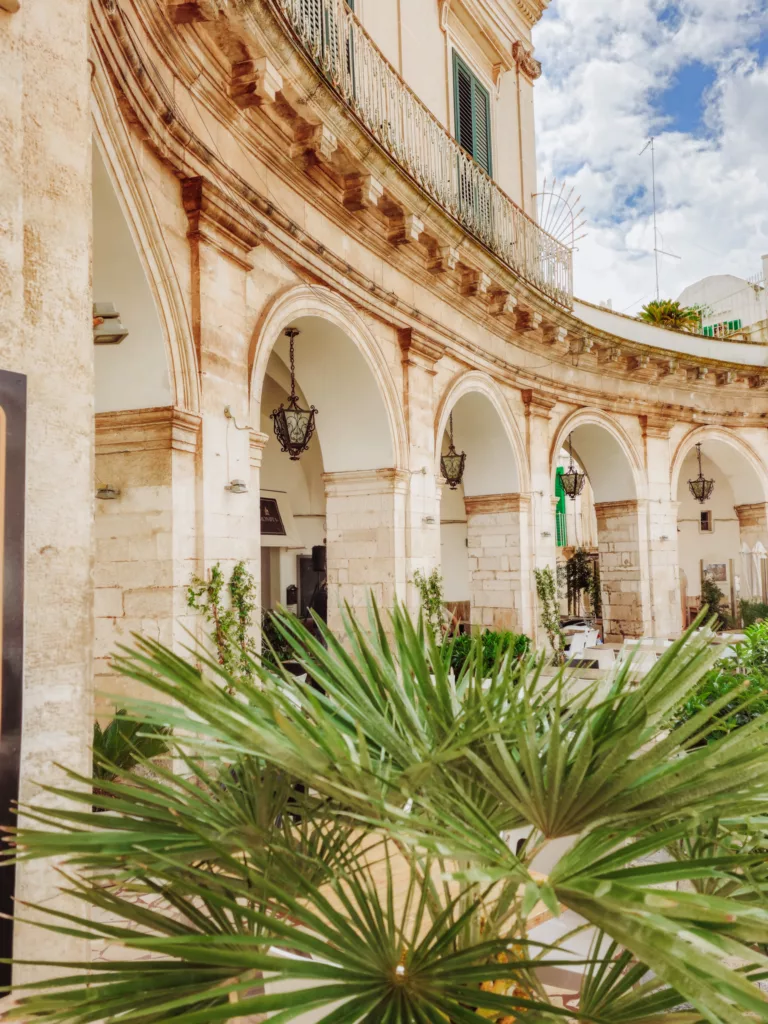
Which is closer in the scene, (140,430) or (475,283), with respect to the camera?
(140,430)

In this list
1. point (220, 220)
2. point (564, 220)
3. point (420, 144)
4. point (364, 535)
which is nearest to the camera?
point (220, 220)

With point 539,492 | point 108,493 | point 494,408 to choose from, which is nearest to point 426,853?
point 108,493

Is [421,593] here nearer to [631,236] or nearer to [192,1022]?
[192,1022]

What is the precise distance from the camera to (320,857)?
1914 mm

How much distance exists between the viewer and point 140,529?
18.2 ft

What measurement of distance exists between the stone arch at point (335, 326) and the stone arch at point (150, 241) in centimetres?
89

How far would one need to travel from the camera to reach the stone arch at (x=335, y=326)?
669 cm

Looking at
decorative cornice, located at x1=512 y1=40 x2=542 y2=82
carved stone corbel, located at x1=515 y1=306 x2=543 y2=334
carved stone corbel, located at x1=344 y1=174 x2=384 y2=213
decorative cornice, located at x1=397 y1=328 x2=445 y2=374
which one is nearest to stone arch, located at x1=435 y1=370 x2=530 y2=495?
decorative cornice, located at x1=397 y1=328 x2=445 y2=374

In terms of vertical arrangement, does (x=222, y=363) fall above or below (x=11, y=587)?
above

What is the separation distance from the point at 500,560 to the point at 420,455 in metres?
3.19

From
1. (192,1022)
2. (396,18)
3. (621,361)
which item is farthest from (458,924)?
(621,361)

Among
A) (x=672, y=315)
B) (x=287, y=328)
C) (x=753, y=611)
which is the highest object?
(x=672, y=315)

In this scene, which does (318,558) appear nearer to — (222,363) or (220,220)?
(222,363)

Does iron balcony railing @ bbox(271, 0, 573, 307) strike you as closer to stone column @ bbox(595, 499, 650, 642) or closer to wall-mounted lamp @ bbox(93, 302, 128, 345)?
wall-mounted lamp @ bbox(93, 302, 128, 345)
